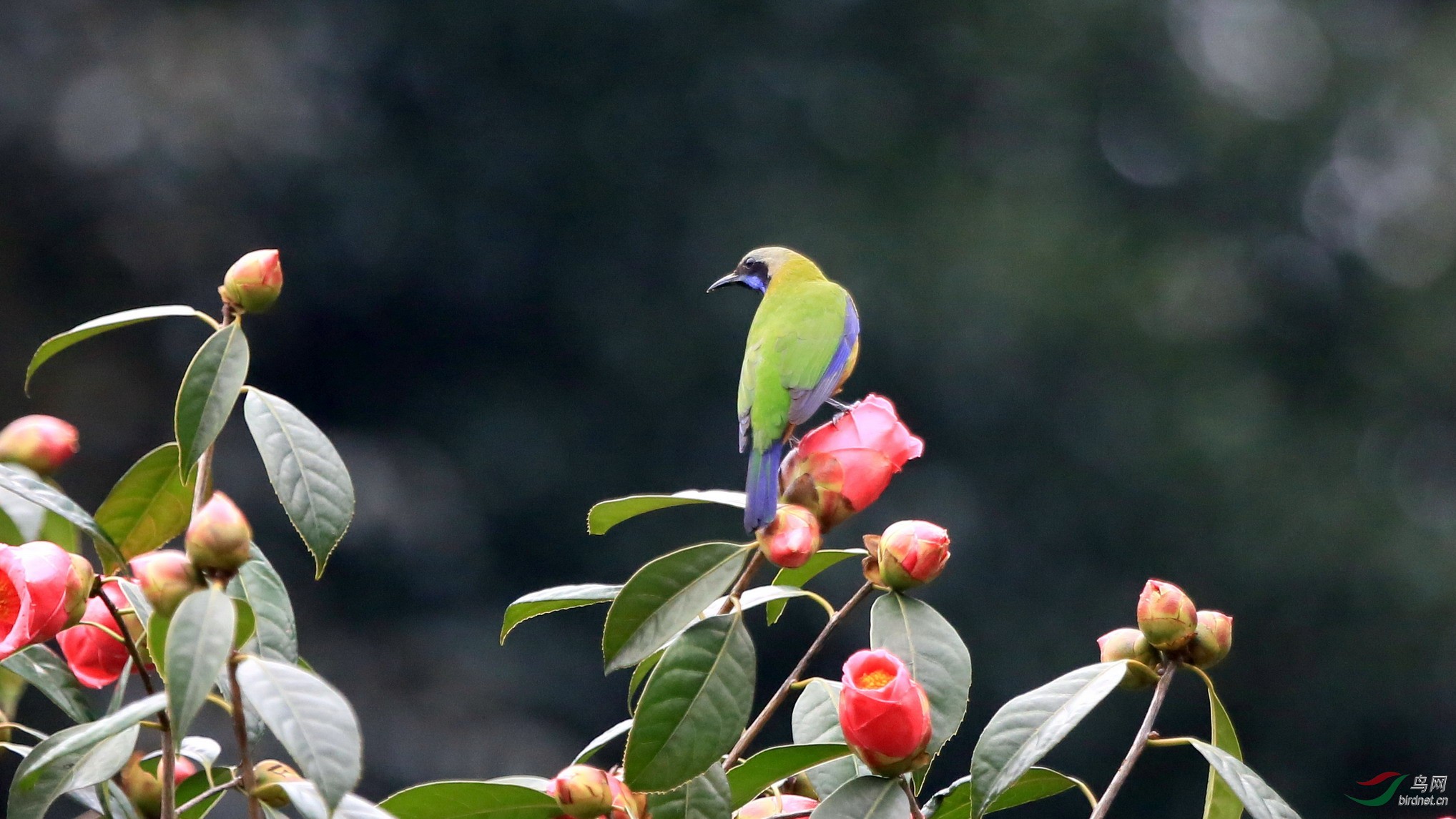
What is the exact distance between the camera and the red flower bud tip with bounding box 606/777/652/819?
996 millimetres

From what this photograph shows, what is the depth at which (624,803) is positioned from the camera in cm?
101

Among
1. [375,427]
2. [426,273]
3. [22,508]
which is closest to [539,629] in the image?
[375,427]

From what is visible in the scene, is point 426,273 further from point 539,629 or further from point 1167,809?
point 1167,809

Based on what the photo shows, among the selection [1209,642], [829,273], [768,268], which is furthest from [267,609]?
[829,273]

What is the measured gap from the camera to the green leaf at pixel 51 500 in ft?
3.16

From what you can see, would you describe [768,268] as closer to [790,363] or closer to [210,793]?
[790,363]

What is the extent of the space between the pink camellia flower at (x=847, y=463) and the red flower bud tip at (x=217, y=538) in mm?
451

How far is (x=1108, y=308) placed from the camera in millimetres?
10523

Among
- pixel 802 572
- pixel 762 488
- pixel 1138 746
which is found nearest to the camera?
pixel 1138 746

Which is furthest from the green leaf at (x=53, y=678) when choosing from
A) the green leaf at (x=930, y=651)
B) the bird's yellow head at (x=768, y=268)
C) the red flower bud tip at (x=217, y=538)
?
the bird's yellow head at (x=768, y=268)

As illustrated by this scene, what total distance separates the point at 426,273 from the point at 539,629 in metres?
2.50

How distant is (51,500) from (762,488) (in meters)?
0.67

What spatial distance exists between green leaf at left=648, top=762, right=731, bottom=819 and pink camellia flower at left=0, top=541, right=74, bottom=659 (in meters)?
0.40

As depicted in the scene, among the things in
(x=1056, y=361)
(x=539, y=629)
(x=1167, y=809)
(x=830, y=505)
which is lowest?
(x=1167, y=809)
